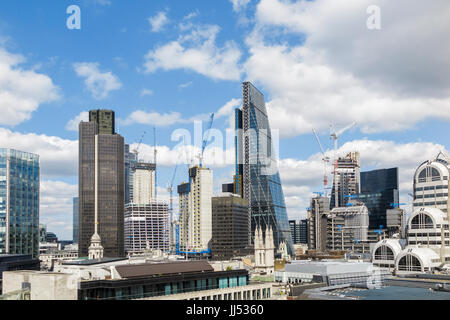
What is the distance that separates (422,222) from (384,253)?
1484cm

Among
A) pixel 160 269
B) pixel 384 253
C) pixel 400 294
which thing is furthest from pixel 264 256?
pixel 400 294

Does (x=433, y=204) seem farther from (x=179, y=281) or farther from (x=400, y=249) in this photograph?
(x=179, y=281)

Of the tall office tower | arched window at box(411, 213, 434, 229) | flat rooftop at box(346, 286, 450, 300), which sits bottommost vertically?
flat rooftop at box(346, 286, 450, 300)

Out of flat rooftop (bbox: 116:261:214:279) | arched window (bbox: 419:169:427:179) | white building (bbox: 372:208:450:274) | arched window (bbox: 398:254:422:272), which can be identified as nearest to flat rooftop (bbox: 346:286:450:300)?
flat rooftop (bbox: 116:261:214:279)

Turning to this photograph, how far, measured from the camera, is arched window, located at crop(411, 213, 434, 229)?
474 feet

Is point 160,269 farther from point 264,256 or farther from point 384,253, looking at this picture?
point 264,256

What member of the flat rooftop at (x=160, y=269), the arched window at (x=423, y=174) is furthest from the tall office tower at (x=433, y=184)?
the flat rooftop at (x=160, y=269)

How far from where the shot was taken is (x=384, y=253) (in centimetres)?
14975

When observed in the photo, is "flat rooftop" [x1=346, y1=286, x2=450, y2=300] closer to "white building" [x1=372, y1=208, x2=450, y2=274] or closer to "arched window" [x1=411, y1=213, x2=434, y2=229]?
"white building" [x1=372, y1=208, x2=450, y2=274]

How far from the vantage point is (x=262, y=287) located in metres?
118

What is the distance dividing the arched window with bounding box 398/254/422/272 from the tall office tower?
22.0m

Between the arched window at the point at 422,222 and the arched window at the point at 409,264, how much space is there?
1397 centimetres

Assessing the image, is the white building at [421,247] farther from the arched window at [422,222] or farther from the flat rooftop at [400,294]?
the flat rooftop at [400,294]
